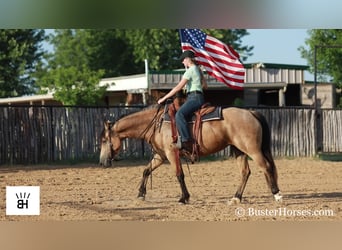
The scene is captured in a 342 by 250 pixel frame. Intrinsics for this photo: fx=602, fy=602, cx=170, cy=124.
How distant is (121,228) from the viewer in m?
7.10

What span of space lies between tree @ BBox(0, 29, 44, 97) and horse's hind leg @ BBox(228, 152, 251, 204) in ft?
22.2

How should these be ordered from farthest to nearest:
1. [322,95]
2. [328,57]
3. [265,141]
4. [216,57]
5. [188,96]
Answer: [328,57]
[322,95]
[216,57]
[265,141]
[188,96]

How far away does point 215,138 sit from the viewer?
8344 mm

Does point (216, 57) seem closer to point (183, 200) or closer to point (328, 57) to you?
point (183, 200)

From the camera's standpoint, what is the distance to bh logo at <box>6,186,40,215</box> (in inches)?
299

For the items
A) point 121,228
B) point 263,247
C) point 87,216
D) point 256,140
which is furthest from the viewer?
point 256,140

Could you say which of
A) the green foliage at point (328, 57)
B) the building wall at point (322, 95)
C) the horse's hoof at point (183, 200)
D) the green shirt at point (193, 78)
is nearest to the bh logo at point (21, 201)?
the horse's hoof at point (183, 200)

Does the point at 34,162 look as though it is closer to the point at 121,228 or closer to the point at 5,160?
the point at 5,160

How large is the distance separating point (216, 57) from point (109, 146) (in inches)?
94.6

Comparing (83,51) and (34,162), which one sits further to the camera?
(83,51)

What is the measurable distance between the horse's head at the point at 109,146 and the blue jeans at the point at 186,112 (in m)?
1.04

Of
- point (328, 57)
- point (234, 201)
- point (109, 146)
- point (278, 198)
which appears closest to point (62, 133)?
point (109, 146)

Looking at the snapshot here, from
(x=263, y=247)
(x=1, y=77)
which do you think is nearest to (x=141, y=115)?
(x=263, y=247)

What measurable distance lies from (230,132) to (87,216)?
2.27 meters
